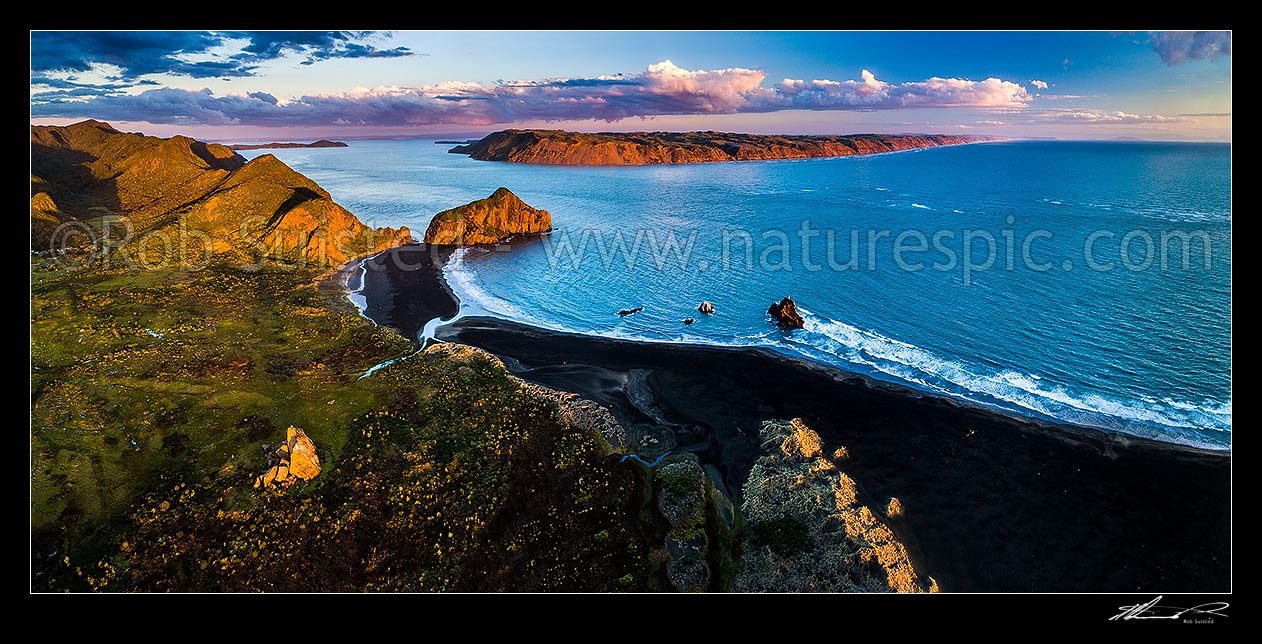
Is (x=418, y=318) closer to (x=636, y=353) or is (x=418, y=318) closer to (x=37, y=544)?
(x=636, y=353)

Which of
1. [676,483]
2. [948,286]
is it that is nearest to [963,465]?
[676,483]

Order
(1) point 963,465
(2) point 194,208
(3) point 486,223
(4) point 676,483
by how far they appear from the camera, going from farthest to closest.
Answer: (3) point 486,223 → (2) point 194,208 → (1) point 963,465 → (4) point 676,483

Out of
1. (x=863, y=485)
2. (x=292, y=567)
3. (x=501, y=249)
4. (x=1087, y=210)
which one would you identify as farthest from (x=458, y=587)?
(x=1087, y=210)

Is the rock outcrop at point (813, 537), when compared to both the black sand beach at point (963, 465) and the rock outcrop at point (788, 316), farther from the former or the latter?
the rock outcrop at point (788, 316)

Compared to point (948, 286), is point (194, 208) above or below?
above
